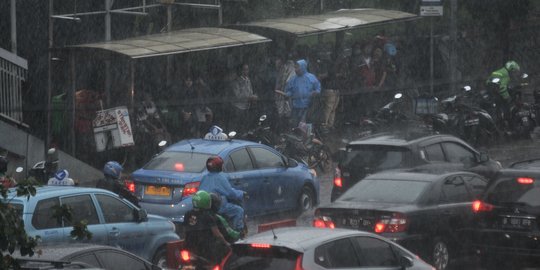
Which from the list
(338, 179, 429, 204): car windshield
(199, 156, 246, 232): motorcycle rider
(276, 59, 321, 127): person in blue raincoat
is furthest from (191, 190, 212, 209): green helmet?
(276, 59, 321, 127): person in blue raincoat

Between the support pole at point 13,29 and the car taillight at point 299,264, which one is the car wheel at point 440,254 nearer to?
the car taillight at point 299,264

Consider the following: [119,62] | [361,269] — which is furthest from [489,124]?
[361,269]

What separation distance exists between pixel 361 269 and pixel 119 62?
1322 centimetres

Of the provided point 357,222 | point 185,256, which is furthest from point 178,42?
point 185,256

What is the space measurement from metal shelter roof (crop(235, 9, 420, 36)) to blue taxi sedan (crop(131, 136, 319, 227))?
6.56 metres

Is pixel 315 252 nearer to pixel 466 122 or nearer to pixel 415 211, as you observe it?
pixel 415 211

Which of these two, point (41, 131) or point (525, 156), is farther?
point (525, 156)

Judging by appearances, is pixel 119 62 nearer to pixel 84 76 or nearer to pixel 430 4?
pixel 84 76

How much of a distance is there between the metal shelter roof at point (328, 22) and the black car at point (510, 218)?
11104mm

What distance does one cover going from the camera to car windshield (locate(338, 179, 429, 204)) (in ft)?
50.1

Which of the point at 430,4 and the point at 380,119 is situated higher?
the point at 430,4

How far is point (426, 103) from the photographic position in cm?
2608

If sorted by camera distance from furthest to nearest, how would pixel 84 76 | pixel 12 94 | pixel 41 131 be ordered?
pixel 84 76
pixel 41 131
pixel 12 94

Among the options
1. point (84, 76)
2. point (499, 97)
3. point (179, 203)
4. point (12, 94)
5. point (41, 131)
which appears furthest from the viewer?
point (499, 97)
